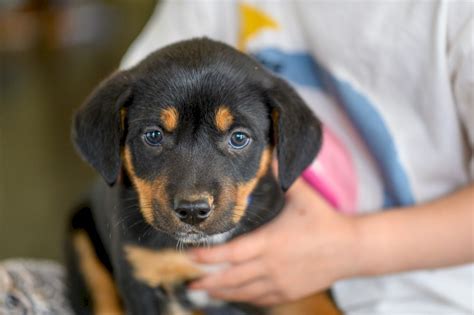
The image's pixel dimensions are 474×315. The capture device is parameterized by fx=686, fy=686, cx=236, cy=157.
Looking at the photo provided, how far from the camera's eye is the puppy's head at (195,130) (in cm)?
162

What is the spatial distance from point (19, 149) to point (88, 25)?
111 inches

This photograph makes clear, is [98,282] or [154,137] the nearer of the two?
[154,137]

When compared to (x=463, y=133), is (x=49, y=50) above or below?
below

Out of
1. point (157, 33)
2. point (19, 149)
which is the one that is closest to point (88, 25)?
point (19, 149)

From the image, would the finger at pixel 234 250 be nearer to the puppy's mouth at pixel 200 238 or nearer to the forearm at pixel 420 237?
the puppy's mouth at pixel 200 238

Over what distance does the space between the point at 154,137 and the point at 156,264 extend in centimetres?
37

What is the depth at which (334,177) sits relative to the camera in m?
1.98

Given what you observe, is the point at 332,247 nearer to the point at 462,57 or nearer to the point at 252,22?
the point at 462,57

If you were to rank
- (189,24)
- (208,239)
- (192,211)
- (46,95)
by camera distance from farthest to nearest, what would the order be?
1. (46,95)
2. (189,24)
3. (208,239)
4. (192,211)

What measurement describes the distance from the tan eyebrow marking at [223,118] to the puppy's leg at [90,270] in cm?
80

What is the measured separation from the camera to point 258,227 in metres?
1.84

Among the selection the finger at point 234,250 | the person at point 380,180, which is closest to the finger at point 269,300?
the person at point 380,180

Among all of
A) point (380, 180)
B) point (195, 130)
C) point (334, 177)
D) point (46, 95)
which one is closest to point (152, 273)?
point (195, 130)

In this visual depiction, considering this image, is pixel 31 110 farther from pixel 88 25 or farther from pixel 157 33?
pixel 157 33
